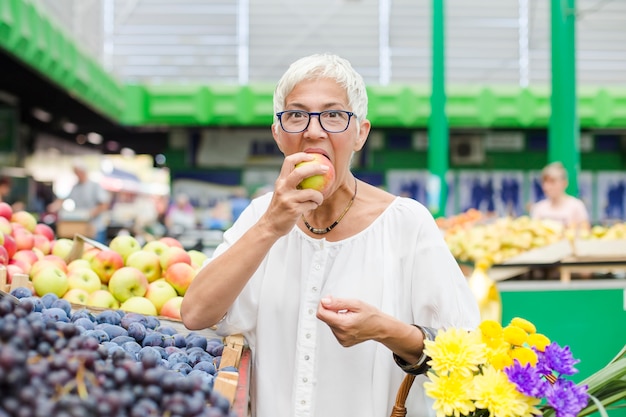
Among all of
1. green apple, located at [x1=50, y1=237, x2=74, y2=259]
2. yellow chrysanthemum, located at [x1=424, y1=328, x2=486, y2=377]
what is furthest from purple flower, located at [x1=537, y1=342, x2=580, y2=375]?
green apple, located at [x1=50, y1=237, x2=74, y2=259]

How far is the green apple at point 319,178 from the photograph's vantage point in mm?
1609

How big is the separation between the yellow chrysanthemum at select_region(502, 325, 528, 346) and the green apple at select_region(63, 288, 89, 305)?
184cm

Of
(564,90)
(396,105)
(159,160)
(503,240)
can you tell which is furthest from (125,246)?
(159,160)

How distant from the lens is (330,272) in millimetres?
1812

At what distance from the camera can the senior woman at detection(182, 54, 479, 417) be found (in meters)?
1.68

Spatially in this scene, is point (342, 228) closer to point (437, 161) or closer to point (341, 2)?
point (437, 161)

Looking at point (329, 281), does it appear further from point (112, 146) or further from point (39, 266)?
point (112, 146)

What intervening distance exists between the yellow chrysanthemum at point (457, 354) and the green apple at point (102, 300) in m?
1.72

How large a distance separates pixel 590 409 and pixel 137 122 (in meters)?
15.6

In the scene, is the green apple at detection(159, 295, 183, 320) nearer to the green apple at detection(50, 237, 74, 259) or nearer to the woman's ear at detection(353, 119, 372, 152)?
the green apple at detection(50, 237, 74, 259)

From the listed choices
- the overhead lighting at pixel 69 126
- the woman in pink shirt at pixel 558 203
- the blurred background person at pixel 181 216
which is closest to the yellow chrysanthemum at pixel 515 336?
the woman in pink shirt at pixel 558 203

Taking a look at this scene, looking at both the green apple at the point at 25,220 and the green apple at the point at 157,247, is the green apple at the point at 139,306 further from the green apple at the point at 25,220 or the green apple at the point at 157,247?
the green apple at the point at 25,220

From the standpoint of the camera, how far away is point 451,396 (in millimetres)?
1392

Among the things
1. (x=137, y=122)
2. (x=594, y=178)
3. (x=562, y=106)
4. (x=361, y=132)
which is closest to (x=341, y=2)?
(x=137, y=122)
